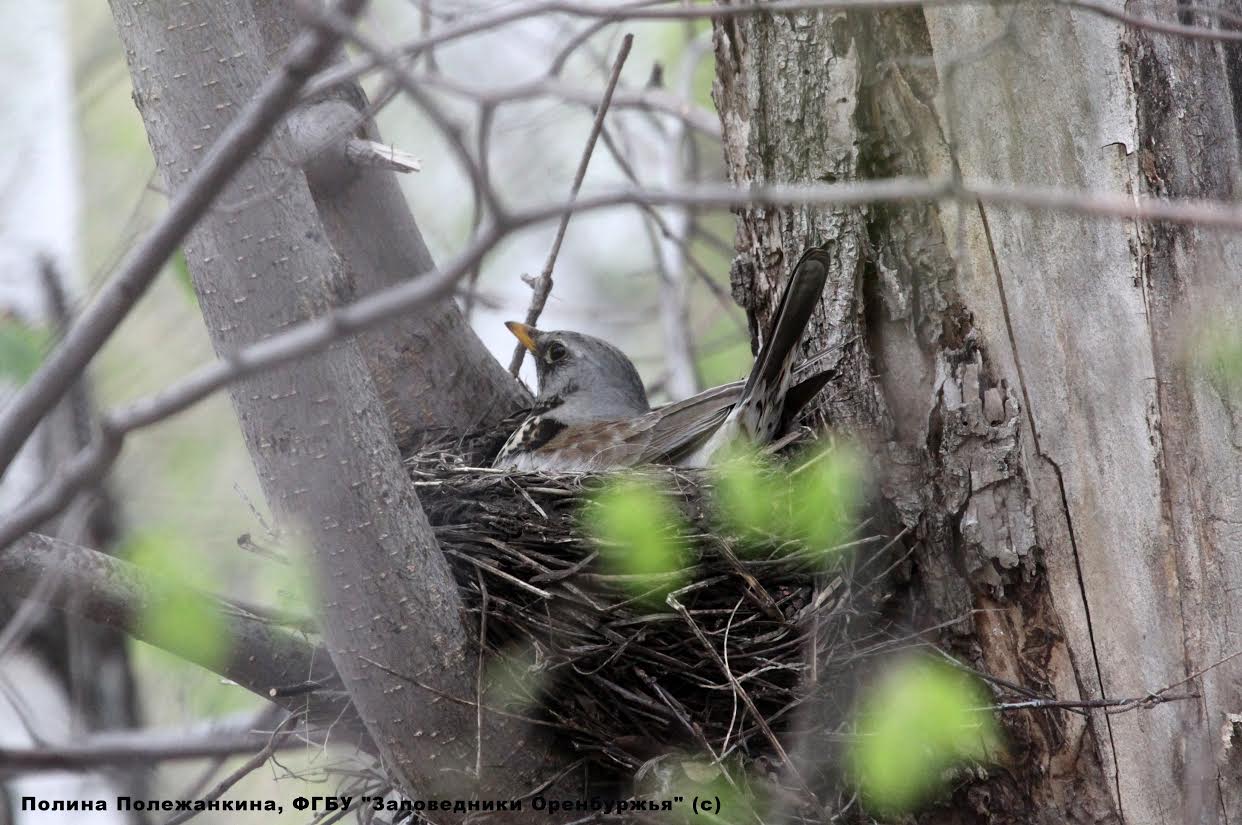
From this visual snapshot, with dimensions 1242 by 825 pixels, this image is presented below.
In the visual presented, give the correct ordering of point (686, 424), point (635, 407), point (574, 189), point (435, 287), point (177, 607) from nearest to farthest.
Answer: point (435, 287), point (177, 607), point (574, 189), point (686, 424), point (635, 407)

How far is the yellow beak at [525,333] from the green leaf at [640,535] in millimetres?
1551

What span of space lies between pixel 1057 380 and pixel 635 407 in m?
2.28

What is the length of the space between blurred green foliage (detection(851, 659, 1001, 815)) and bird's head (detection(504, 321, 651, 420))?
200 centimetres

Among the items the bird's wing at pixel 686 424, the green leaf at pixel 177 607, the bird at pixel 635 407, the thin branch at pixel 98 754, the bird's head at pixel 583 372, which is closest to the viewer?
the thin branch at pixel 98 754

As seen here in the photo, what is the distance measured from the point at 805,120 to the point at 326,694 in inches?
74.8

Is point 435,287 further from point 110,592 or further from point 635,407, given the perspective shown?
point 635,407

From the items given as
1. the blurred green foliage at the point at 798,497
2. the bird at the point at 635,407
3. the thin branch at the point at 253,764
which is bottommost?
the thin branch at the point at 253,764

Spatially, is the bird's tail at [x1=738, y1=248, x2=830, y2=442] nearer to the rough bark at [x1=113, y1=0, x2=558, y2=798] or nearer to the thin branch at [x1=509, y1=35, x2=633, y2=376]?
the thin branch at [x1=509, y1=35, x2=633, y2=376]

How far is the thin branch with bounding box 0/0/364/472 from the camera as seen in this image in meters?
1.48

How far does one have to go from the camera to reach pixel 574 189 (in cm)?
306

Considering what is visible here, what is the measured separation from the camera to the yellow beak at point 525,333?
4656 millimetres

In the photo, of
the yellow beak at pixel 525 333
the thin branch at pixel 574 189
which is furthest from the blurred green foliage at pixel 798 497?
the yellow beak at pixel 525 333

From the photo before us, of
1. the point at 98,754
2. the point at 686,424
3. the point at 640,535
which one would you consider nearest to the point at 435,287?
the point at 98,754

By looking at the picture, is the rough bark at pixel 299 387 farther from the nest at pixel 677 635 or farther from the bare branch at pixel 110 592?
the nest at pixel 677 635
